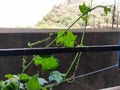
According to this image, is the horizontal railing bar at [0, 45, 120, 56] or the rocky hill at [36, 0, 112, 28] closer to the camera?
the horizontal railing bar at [0, 45, 120, 56]

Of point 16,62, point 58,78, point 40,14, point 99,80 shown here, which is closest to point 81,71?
point 99,80

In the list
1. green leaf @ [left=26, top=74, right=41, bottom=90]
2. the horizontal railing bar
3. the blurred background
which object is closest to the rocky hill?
the blurred background

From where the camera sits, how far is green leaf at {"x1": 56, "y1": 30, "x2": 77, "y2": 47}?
77cm

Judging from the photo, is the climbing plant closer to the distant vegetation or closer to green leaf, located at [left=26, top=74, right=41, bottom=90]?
green leaf, located at [left=26, top=74, right=41, bottom=90]

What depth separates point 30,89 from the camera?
0.68m

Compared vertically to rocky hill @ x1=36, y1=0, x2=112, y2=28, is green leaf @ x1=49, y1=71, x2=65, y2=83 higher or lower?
lower

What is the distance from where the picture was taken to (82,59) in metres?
3.13

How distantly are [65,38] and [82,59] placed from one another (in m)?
2.38

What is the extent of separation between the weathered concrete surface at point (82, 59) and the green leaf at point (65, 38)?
178cm

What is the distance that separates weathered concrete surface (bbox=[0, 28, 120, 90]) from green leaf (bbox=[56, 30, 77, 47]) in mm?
1783

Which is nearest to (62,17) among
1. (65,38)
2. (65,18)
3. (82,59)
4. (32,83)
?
(65,18)

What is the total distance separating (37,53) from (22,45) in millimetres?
1973

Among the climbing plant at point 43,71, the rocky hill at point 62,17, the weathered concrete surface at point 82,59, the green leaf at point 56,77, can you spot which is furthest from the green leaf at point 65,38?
the rocky hill at point 62,17

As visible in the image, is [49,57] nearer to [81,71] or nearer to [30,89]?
[30,89]
